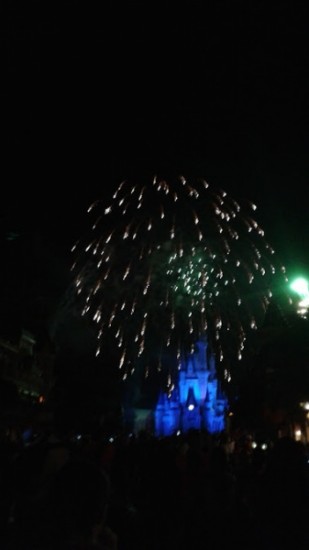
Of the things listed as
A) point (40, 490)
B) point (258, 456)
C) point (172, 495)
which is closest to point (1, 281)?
point (258, 456)

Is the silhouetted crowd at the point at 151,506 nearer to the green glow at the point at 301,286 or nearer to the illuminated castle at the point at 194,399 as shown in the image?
the green glow at the point at 301,286

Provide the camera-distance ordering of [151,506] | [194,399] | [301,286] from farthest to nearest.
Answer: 1. [194,399]
2. [301,286]
3. [151,506]

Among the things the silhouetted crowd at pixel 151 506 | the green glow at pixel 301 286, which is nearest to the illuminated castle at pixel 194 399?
the green glow at pixel 301 286

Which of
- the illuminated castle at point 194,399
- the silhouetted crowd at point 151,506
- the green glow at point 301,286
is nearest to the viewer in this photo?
the silhouetted crowd at point 151,506

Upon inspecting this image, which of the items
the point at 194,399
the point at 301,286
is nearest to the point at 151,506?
the point at 301,286

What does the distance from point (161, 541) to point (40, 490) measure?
3.03 metres

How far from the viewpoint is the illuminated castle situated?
98875mm

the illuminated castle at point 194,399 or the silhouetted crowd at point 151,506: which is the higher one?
the illuminated castle at point 194,399

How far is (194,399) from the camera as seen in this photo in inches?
4016

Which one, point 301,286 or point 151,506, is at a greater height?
point 301,286

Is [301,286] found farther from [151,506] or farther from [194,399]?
[194,399]

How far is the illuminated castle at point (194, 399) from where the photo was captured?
324 ft

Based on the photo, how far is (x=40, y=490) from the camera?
4.10 metres

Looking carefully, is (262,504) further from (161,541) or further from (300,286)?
(300,286)
